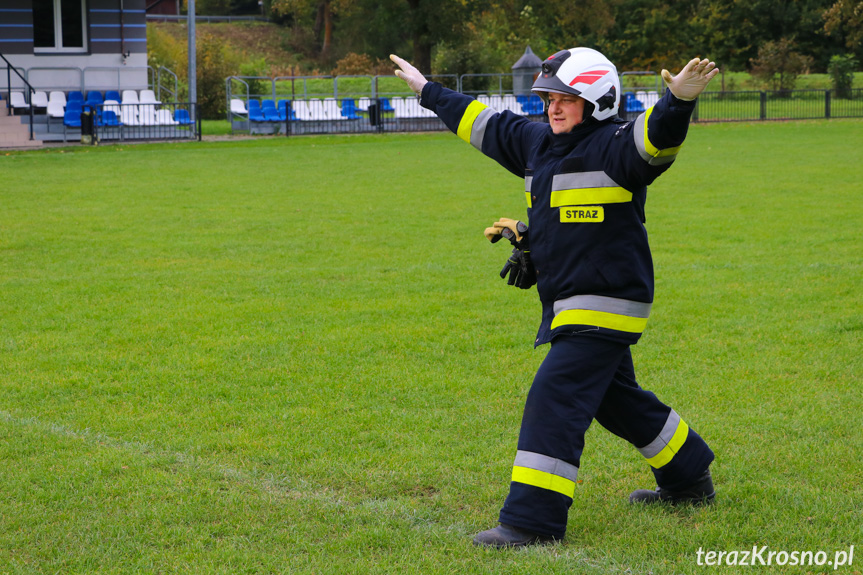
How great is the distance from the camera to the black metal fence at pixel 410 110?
110 feet

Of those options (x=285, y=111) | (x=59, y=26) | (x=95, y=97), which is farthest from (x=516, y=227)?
(x=59, y=26)

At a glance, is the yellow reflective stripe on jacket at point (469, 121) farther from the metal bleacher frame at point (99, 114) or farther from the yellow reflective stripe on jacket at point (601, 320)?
the metal bleacher frame at point (99, 114)

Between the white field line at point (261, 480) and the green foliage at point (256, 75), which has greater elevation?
the green foliage at point (256, 75)

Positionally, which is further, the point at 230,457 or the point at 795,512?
the point at 230,457

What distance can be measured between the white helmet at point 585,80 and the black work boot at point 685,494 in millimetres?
1745

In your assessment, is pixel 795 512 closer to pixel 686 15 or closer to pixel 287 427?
pixel 287 427

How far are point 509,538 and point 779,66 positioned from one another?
169 ft

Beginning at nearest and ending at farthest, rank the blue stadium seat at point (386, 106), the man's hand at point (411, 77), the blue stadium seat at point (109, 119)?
the man's hand at point (411, 77) < the blue stadium seat at point (109, 119) < the blue stadium seat at point (386, 106)

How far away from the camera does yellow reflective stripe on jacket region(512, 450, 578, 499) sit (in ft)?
13.0

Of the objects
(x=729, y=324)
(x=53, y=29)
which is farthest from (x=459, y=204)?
(x=53, y=29)

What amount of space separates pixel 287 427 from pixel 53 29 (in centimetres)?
3049

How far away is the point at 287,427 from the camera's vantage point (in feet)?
18.4

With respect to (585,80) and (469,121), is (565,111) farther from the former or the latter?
(469,121)

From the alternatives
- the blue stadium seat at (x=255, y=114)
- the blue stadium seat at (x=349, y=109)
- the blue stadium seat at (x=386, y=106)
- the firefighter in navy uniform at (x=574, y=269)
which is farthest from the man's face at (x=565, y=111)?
the blue stadium seat at (x=386, y=106)
